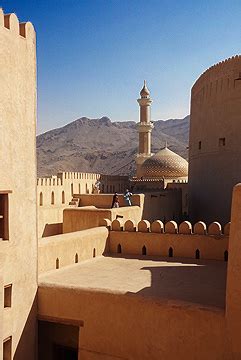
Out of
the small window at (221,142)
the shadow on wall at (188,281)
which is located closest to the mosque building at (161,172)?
the small window at (221,142)

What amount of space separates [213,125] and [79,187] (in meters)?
6.29

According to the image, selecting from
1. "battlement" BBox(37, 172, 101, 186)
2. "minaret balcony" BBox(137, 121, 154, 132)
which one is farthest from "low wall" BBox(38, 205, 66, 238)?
"minaret balcony" BBox(137, 121, 154, 132)

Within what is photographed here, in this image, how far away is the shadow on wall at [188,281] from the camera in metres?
6.95

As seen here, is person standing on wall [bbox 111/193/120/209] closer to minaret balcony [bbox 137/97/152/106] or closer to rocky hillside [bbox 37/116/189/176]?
minaret balcony [bbox 137/97/152/106]

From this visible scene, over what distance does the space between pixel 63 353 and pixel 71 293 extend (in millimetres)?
2214

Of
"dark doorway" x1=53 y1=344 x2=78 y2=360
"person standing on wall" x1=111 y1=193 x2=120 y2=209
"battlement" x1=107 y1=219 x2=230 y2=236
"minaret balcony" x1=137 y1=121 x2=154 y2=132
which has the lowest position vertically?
"dark doorway" x1=53 y1=344 x2=78 y2=360

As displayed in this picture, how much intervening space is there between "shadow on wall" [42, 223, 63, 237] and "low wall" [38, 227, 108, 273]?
355cm

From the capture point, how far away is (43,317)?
24.8 ft

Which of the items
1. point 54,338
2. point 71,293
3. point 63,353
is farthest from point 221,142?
point 71,293

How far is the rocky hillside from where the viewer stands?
74.1m

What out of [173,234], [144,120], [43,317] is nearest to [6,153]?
[43,317]

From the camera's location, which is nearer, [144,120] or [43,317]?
[43,317]

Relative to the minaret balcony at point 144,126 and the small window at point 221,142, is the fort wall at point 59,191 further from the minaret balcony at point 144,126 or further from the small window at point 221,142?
the minaret balcony at point 144,126

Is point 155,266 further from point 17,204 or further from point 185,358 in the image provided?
point 17,204
